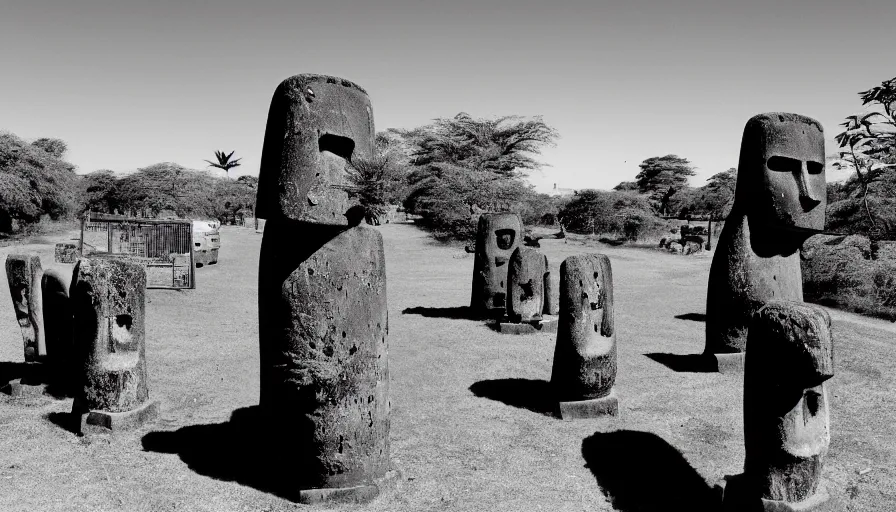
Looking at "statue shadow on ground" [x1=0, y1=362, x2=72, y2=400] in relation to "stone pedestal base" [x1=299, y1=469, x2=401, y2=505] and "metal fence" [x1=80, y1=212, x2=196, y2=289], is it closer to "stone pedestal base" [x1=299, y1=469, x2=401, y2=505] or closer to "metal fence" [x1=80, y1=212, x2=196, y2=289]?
"stone pedestal base" [x1=299, y1=469, x2=401, y2=505]

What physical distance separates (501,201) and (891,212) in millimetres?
18338

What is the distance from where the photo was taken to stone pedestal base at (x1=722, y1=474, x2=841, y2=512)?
4.69m

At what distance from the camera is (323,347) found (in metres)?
5.22

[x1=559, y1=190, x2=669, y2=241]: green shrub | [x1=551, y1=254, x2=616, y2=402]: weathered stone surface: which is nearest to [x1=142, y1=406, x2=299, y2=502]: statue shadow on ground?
[x1=551, y1=254, x2=616, y2=402]: weathered stone surface

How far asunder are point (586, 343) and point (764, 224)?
3702 millimetres

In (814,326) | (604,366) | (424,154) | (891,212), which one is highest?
(424,154)

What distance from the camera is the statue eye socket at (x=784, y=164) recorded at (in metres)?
8.70

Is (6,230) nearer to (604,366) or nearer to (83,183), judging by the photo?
(83,183)

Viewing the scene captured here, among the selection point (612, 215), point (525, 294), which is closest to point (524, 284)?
point (525, 294)

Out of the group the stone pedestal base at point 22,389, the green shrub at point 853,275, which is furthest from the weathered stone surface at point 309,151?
the green shrub at point 853,275

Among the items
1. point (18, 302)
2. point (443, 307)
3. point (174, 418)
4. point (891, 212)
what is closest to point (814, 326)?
point (174, 418)

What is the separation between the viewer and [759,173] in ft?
29.0

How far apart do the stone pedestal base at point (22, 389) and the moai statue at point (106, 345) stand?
1508mm

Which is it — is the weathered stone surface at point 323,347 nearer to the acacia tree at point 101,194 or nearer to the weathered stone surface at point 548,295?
the weathered stone surface at point 548,295
